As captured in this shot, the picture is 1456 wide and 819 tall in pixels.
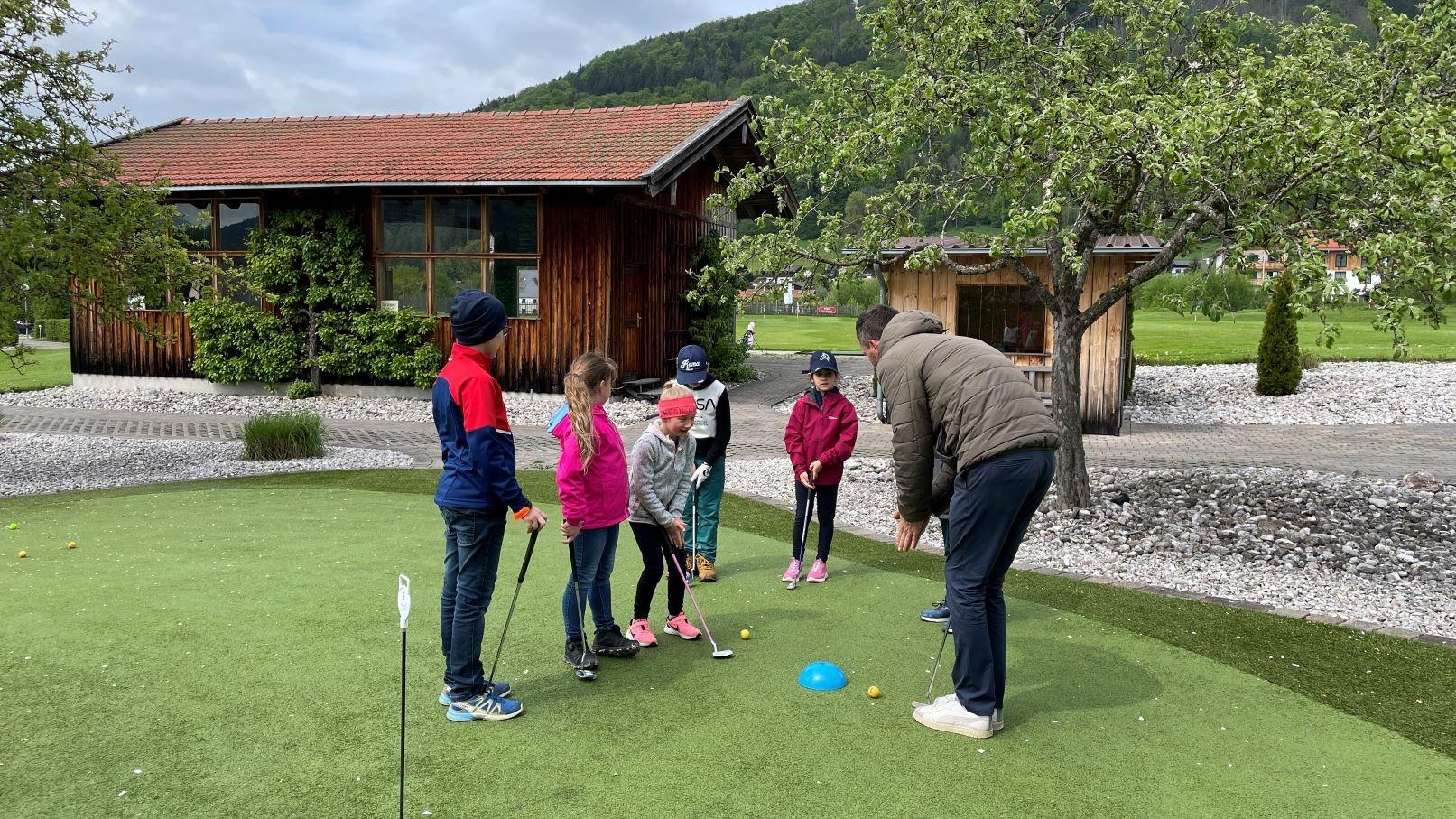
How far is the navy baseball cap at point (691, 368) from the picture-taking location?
6.24 meters

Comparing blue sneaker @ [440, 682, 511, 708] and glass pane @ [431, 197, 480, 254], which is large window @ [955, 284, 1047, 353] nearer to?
glass pane @ [431, 197, 480, 254]

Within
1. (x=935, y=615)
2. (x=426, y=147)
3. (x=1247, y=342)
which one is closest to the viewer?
(x=935, y=615)

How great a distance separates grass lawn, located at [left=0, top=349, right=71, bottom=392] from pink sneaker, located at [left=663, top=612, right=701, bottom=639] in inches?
697

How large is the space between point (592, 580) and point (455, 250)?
14018 mm

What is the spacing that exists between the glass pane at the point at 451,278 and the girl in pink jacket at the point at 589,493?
13.6m

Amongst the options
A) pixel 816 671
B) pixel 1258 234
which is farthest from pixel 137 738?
pixel 1258 234

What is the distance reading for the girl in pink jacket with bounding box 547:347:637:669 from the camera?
184 inches

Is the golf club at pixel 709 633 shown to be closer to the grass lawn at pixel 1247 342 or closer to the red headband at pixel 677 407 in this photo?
the red headband at pixel 677 407

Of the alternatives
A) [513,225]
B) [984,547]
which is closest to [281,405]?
[513,225]

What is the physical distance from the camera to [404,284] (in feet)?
59.9

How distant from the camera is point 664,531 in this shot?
16.8 ft

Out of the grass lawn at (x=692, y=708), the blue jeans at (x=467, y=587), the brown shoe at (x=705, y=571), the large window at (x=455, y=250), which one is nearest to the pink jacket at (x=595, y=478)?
the blue jeans at (x=467, y=587)

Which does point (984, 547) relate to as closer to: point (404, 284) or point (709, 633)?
point (709, 633)

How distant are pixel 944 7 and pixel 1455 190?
13.3 feet
